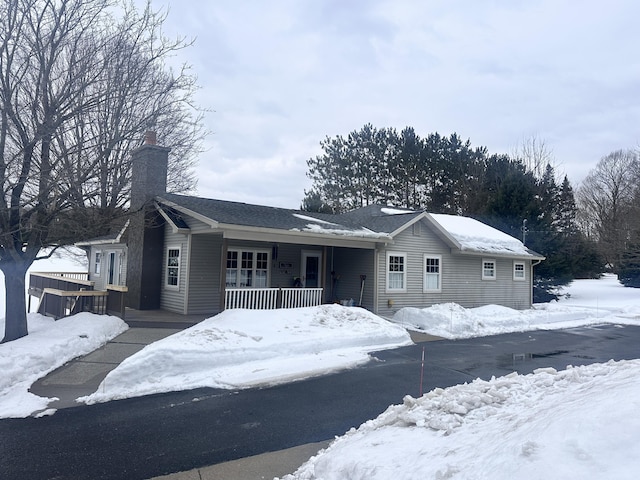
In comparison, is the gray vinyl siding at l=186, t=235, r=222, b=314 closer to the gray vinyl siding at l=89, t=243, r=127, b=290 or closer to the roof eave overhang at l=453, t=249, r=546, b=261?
the gray vinyl siding at l=89, t=243, r=127, b=290

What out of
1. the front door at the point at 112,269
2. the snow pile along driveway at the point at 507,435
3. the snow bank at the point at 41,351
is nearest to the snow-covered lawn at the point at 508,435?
the snow pile along driveway at the point at 507,435

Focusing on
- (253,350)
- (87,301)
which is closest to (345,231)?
(253,350)

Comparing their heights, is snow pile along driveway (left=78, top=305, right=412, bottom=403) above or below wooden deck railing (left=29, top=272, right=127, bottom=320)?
below

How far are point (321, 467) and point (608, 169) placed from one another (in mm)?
48990

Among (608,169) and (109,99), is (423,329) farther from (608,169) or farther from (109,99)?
(608,169)

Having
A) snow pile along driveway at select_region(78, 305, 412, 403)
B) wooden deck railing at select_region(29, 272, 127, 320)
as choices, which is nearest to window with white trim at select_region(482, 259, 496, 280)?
snow pile along driveway at select_region(78, 305, 412, 403)

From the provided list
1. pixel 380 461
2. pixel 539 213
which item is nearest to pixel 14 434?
pixel 380 461

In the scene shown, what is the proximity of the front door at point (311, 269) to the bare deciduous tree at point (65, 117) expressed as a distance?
25.4 feet

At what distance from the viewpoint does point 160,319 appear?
13.2m

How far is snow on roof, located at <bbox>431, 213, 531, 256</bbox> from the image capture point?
63.9 ft

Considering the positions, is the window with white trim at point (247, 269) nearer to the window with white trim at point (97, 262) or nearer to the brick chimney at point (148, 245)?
the brick chimney at point (148, 245)

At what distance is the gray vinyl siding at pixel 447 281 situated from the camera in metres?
17.4

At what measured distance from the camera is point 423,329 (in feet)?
50.1

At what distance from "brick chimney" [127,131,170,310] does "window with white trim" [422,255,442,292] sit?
10.0 metres
